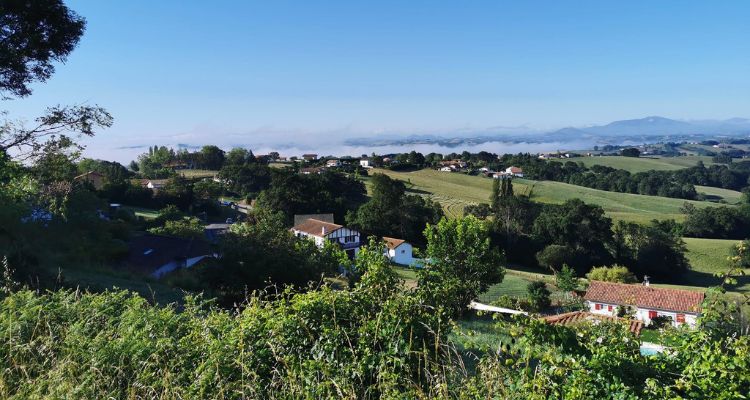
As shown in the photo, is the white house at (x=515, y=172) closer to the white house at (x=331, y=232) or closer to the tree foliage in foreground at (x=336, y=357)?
the white house at (x=331, y=232)

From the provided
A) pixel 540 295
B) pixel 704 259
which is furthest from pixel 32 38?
pixel 704 259

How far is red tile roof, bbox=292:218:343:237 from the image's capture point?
129ft

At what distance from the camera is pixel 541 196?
6378 cm

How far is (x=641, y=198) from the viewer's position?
67.6 m

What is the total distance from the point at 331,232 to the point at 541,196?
1442 inches

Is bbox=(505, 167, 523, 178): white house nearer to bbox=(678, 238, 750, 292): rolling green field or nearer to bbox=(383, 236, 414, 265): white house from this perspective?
bbox=(678, 238, 750, 292): rolling green field

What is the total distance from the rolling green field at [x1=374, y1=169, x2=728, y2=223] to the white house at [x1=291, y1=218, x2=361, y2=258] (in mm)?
13195

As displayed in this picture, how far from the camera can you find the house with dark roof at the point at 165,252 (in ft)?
72.6

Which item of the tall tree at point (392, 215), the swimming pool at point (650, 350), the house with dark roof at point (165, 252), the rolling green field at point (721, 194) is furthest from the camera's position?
the rolling green field at point (721, 194)

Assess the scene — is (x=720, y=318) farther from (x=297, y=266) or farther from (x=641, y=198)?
(x=641, y=198)

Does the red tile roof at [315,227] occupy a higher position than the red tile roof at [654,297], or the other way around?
the red tile roof at [315,227]

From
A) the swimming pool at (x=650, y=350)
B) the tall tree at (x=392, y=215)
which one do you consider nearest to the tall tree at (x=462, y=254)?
the swimming pool at (x=650, y=350)

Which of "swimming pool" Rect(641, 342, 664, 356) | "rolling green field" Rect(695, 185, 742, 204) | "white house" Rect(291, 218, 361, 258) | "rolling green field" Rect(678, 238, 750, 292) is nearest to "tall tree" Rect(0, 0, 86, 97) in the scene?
"swimming pool" Rect(641, 342, 664, 356)

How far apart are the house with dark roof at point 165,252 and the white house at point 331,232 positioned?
43.4 feet
